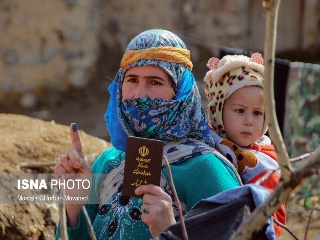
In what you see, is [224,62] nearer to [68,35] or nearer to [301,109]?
[301,109]

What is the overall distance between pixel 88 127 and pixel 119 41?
4.93ft

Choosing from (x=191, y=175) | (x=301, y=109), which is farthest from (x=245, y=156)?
(x=301, y=109)

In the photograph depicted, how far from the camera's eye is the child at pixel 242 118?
328 centimetres

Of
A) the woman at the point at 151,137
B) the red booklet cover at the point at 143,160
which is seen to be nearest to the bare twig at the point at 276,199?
the red booklet cover at the point at 143,160

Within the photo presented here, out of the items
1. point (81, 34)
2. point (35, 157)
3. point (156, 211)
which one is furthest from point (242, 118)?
point (81, 34)

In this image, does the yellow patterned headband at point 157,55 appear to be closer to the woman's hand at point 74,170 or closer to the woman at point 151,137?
the woman at point 151,137

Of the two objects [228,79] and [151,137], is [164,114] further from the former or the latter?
[228,79]

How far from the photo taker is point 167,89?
3.28 meters

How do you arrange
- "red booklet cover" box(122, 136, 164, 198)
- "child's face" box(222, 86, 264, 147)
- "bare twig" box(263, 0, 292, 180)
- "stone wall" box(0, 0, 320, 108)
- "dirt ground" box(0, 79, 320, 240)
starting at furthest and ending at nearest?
"stone wall" box(0, 0, 320, 108)
"dirt ground" box(0, 79, 320, 240)
"child's face" box(222, 86, 264, 147)
"red booklet cover" box(122, 136, 164, 198)
"bare twig" box(263, 0, 292, 180)

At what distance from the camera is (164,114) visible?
324 centimetres

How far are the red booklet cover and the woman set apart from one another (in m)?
0.39

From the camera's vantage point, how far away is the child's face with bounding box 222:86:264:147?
3.36 meters

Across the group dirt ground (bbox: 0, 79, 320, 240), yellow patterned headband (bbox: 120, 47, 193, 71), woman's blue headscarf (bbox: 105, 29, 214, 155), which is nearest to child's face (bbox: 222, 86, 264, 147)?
woman's blue headscarf (bbox: 105, 29, 214, 155)

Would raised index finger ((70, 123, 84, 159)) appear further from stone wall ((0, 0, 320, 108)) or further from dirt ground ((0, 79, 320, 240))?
stone wall ((0, 0, 320, 108))
